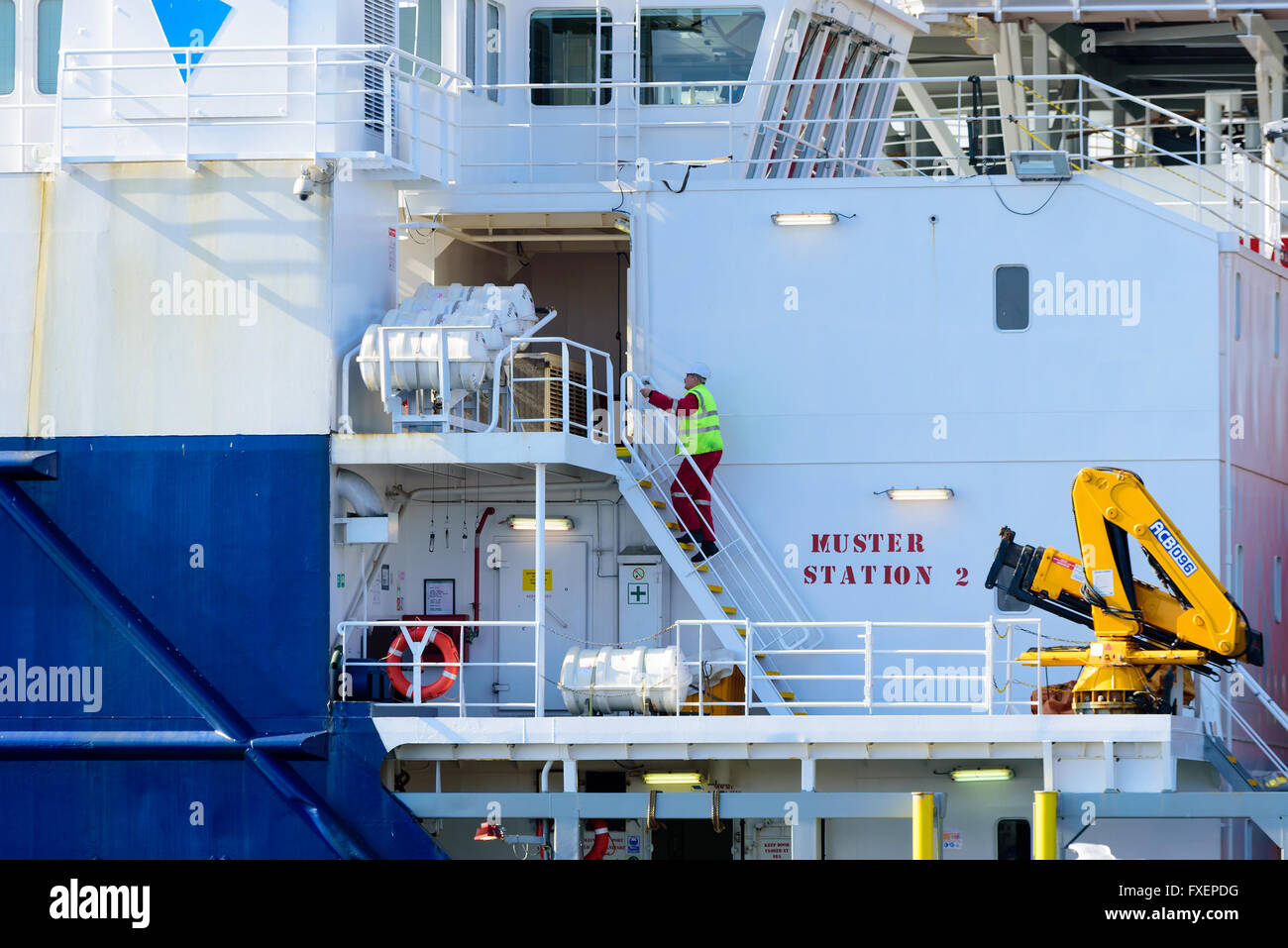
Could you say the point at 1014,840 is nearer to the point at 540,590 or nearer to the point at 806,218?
the point at 540,590

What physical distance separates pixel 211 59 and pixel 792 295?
18.9 feet

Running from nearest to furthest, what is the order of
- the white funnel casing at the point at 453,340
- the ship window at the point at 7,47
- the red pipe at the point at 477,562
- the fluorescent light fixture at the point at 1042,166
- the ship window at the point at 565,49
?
the white funnel casing at the point at 453,340 < the fluorescent light fixture at the point at 1042,166 < the red pipe at the point at 477,562 < the ship window at the point at 7,47 < the ship window at the point at 565,49

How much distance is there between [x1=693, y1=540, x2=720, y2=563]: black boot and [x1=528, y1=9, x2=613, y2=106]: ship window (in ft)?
17.1

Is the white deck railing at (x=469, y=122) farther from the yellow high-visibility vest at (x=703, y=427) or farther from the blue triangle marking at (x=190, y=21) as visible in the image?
the yellow high-visibility vest at (x=703, y=427)

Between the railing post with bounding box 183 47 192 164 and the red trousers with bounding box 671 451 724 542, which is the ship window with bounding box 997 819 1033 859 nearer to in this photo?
the red trousers with bounding box 671 451 724 542

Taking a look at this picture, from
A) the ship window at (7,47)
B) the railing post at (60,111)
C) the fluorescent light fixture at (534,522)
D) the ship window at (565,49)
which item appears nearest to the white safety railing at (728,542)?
the fluorescent light fixture at (534,522)

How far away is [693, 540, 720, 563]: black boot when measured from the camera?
65.6 feet

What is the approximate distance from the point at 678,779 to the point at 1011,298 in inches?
216

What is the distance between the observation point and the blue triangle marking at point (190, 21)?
65.8ft

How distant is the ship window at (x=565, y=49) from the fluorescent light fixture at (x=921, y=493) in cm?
542

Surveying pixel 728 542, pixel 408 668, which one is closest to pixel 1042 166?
pixel 728 542

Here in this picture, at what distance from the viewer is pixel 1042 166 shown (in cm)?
2031

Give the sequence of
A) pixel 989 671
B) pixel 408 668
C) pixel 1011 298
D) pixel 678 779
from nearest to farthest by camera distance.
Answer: pixel 989 671, pixel 678 779, pixel 408 668, pixel 1011 298
